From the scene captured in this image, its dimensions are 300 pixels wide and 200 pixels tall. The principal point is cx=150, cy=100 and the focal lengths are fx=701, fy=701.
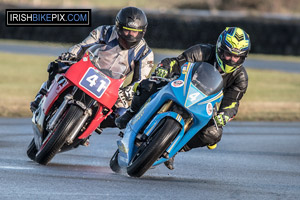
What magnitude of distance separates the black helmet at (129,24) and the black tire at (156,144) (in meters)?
1.99

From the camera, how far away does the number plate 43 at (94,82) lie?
746cm

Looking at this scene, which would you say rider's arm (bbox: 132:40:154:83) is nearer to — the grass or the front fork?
the front fork

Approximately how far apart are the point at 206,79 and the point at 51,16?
20473 millimetres

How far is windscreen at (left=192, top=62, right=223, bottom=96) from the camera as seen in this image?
6703 mm

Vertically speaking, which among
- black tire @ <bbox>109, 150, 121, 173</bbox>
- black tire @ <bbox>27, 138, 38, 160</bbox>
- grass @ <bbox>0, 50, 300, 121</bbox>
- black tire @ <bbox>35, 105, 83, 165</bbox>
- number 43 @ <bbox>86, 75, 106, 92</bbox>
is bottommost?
grass @ <bbox>0, 50, 300, 121</bbox>

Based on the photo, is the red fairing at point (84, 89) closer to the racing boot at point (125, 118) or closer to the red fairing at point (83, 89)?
the red fairing at point (83, 89)

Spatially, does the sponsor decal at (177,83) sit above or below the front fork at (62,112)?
above

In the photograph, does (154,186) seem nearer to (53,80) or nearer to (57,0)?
(53,80)

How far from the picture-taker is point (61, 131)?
23.6 feet

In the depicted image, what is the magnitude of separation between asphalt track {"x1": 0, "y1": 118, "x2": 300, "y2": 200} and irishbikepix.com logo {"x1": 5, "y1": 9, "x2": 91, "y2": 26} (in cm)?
1485

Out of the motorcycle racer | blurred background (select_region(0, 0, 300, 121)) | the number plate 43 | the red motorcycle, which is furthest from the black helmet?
blurred background (select_region(0, 0, 300, 121))

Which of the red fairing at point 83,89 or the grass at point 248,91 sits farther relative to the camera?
the grass at point 248,91

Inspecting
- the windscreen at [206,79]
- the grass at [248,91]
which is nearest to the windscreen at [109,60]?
the windscreen at [206,79]

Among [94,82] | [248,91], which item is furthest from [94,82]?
[248,91]
